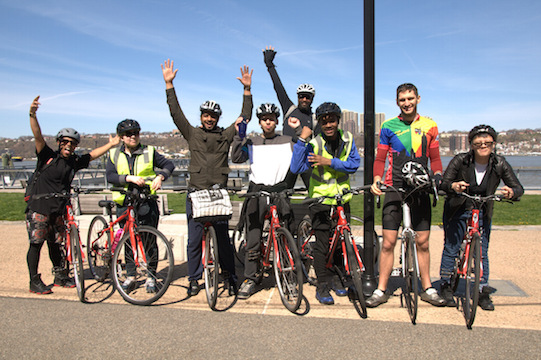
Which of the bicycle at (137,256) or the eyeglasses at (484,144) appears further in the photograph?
the bicycle at (137,256)

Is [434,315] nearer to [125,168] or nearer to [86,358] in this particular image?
[86,358]

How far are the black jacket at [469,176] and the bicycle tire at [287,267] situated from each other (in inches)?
63.7

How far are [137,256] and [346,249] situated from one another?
2.23 meters

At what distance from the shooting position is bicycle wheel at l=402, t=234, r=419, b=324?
3.77m

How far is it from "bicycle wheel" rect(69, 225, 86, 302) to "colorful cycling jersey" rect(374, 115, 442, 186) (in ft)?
10.8

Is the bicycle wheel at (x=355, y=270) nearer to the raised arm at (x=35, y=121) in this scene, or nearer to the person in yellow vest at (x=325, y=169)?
the person in yellow vest at (x=325, y=169)

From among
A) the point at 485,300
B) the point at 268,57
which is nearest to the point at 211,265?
the point at 485,300

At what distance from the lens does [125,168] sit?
470 centimetres

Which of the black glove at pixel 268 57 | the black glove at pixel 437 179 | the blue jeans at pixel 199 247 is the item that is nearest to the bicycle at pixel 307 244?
the blue jeans at pixel 199 247

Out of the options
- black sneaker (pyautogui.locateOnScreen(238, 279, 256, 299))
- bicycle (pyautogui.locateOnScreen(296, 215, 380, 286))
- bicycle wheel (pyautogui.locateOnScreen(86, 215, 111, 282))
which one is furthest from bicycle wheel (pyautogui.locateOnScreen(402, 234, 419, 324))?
bicycle wheel (pyautogui.locateOnScreen(86, 215, 111, 282))

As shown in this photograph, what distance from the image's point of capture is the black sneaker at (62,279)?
4.93 metres

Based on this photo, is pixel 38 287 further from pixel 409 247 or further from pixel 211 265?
pixel 409 247

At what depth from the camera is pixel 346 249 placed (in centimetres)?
401

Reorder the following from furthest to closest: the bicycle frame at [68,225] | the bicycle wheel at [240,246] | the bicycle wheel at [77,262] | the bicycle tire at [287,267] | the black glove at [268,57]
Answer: the black glove at [268,57] < the bicycle wheel at [240,246] < the bicycle frame at [68,225] < the bicycle wheel at [77,262] < the bicycle tire at [287,267]
